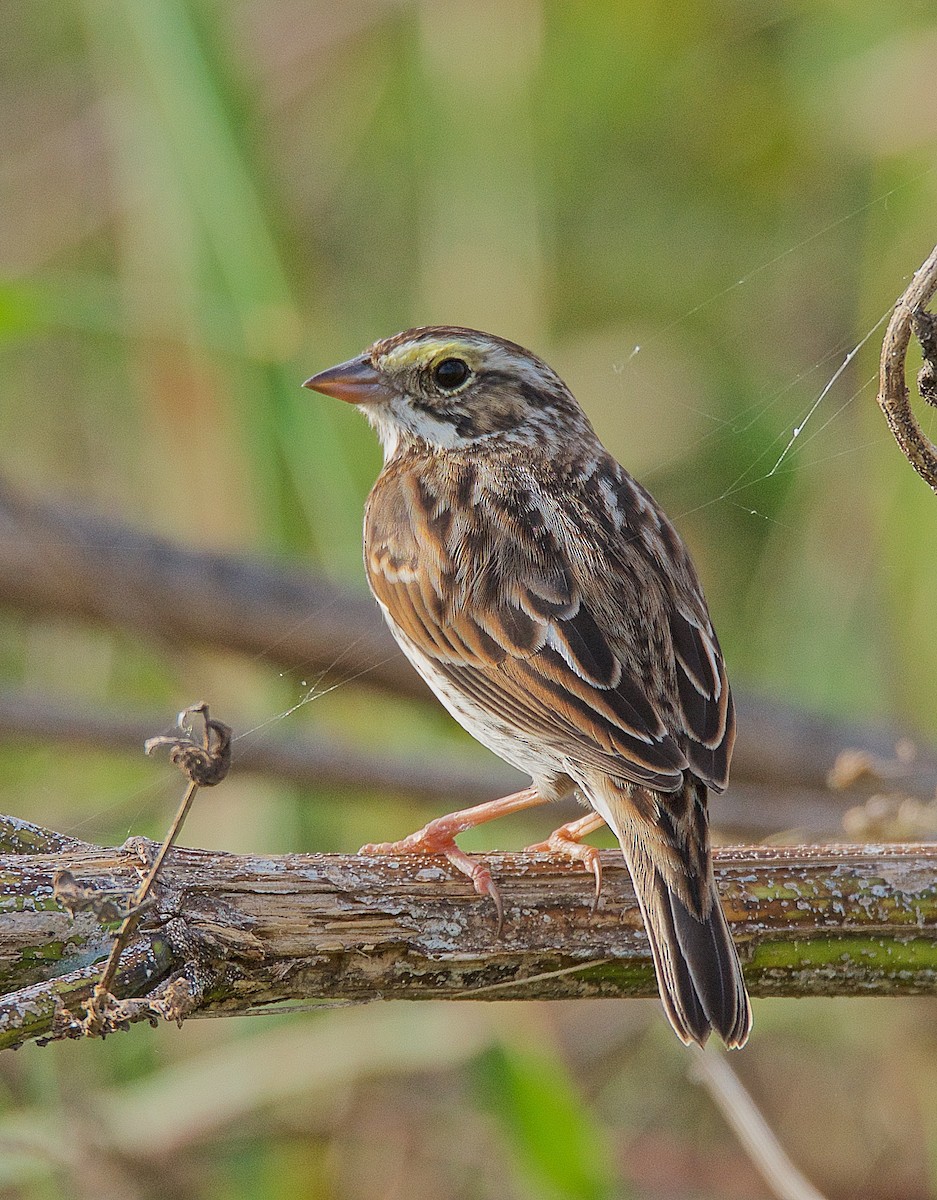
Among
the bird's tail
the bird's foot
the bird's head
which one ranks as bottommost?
the bird's tail

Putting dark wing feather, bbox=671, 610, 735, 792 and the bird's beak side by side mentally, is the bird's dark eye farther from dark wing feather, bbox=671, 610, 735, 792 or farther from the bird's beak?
dark wing feather, bbox=671, 610, 735, 792

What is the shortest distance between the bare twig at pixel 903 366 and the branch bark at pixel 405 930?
819mm

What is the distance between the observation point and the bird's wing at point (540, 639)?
3.05 meters

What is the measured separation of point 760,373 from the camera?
6609 millimetres

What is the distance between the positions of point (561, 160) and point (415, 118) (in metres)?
0.69

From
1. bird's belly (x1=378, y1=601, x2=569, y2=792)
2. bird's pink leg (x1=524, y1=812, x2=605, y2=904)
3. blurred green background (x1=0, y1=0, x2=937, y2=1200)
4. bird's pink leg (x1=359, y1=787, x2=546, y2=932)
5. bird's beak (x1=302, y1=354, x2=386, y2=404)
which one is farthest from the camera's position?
blurred green background (x1=0, y1=0, x2=937, y2=1200)

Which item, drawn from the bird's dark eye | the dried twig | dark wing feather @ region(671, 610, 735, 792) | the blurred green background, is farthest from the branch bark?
the dried twig

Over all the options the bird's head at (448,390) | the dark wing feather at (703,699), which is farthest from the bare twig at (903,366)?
the bird's head at (448,390)

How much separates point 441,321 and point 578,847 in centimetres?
350

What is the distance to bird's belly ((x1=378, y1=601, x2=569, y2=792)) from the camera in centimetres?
325

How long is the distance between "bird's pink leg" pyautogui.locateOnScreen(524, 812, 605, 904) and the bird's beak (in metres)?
1.16

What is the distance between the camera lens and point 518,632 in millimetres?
3254

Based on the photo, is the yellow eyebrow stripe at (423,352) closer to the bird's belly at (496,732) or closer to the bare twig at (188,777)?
the bird's belly at (496,732)

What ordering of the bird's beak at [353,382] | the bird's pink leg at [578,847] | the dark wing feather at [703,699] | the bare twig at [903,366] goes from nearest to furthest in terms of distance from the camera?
the bare twig at [903,366] < the bird's pink leg at [578,847] < the dark wing feather at [703,699] < the bird's beak at [353,382]
